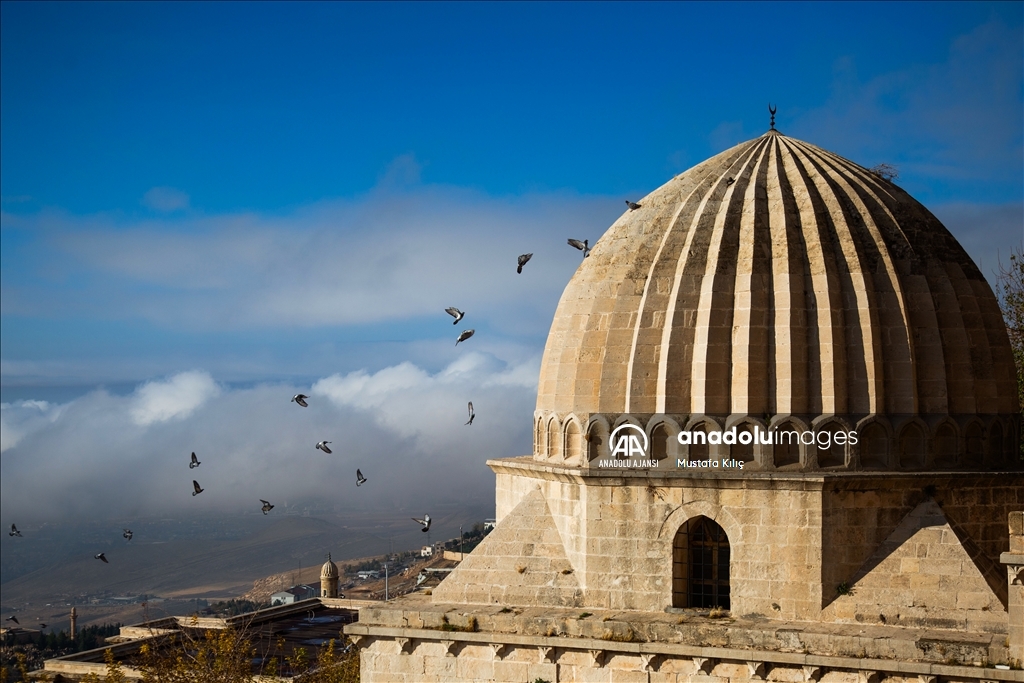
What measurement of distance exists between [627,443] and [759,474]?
72.4 inches

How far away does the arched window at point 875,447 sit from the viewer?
1407cm

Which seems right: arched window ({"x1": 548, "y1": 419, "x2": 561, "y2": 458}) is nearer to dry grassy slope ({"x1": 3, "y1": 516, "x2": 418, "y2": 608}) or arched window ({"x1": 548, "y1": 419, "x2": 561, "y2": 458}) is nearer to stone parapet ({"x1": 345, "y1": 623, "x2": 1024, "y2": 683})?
stone parapet ({"x1": 345, "y1": 623, "x2": 1024, "y2": 683})

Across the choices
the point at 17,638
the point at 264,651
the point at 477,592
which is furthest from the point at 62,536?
the point at 477,592

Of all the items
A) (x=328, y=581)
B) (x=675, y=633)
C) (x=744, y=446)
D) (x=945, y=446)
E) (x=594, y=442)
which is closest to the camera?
(x=675, y=633)

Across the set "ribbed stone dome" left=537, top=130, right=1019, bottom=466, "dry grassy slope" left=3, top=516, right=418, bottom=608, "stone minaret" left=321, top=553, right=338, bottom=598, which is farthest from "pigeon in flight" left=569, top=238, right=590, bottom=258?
"dry grassy slope" left=3, top=516, right=418, bottom=608

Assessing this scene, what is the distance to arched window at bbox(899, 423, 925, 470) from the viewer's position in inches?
558

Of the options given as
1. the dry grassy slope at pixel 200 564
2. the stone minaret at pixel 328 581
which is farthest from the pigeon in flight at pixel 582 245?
the dry grassy slope at pixel 200 564

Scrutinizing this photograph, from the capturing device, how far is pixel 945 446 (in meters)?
14.3

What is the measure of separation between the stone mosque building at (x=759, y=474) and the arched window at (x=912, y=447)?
3cm

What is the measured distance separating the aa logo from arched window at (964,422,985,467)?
14.0 feet

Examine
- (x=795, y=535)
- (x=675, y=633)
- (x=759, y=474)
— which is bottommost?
(x=675, y=633)

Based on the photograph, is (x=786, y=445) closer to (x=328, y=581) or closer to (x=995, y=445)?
(x=995, y=445)

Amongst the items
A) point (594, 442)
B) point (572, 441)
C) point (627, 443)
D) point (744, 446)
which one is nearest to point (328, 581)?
point (572, 441)

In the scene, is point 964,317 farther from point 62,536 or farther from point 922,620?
point 62,536
